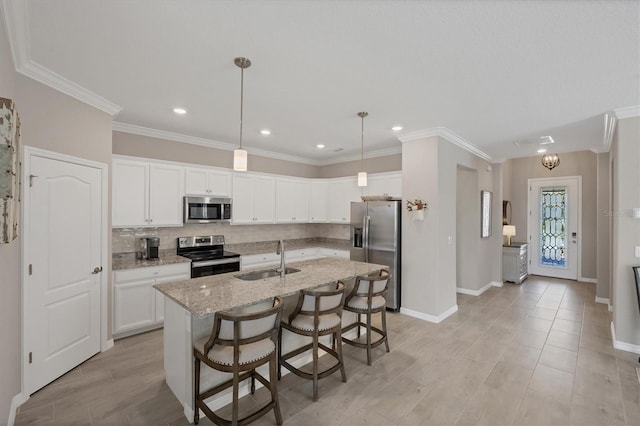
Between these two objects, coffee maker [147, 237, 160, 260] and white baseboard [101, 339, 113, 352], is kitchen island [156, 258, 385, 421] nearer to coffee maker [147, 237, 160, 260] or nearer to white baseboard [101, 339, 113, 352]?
white baseboard [101, 339, 113, 352]

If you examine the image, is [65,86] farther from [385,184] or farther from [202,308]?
[385,184]

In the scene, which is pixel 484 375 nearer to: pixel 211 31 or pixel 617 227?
pixel 617 227

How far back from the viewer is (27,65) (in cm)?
243

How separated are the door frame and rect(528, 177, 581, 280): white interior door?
859cm

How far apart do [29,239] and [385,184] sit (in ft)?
14.5

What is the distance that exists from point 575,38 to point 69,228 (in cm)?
441

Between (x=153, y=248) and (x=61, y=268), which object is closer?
(x=61, y=268)

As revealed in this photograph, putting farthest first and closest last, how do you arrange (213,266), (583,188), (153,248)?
(583,188) → (213,266) → (153,248)

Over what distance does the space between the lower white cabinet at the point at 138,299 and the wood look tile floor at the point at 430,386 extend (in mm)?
159

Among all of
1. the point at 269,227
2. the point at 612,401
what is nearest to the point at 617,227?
the point at 612,401

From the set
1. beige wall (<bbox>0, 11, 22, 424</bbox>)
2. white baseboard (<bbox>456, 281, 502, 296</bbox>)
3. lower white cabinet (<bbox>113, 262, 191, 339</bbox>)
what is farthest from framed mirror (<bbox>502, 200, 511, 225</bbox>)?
beige wall (<bbox>0, 11, 22, 424</bbox>)

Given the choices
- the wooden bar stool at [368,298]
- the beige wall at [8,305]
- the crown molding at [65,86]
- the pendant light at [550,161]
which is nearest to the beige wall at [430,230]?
the wooden bar stool at [368,298]

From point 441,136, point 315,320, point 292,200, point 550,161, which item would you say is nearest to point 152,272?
point 315,320

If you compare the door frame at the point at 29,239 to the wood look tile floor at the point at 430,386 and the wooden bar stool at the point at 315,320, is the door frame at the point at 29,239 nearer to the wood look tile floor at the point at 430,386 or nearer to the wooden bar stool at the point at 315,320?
the wood look tile floor at the point at 430,386
